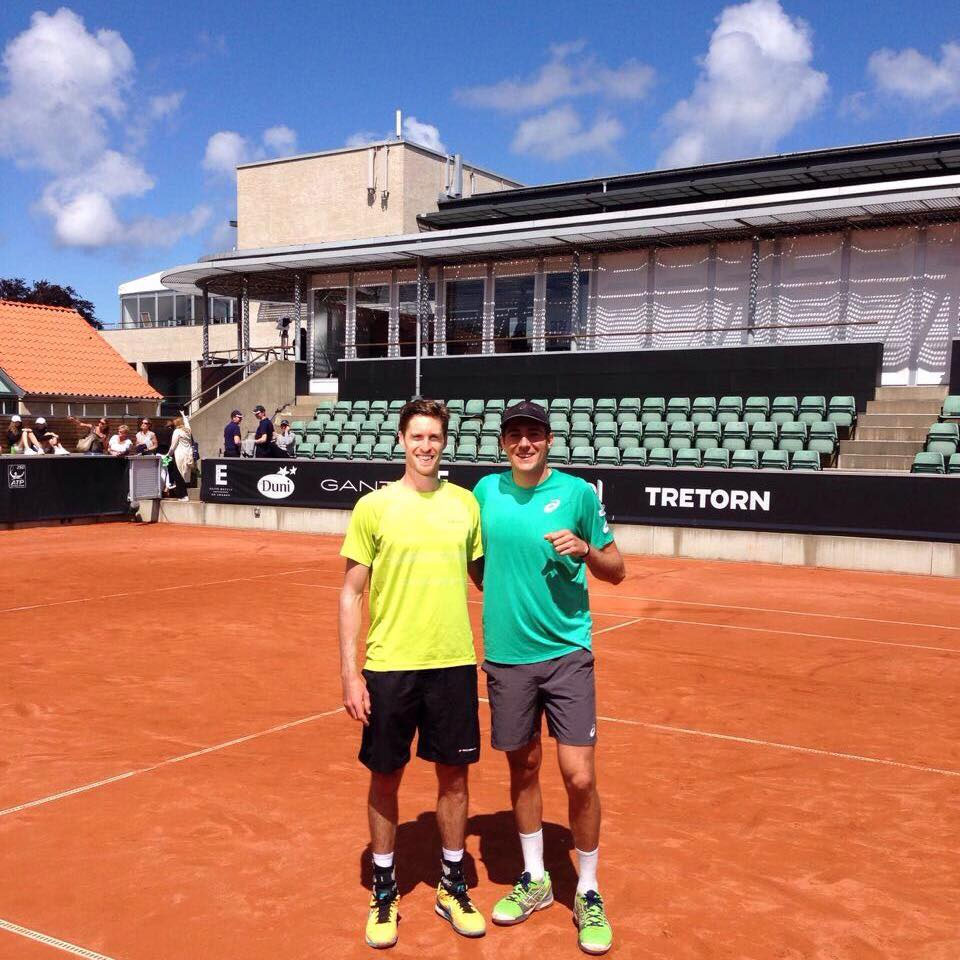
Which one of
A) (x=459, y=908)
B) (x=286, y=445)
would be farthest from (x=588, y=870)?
(x=286, y=445)

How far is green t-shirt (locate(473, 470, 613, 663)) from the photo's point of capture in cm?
383

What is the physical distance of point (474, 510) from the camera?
3918mm

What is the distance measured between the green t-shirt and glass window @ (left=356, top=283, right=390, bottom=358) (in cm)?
2477

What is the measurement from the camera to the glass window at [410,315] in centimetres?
2773

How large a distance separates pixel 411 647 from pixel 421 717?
0.30m

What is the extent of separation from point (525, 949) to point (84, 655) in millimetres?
6054

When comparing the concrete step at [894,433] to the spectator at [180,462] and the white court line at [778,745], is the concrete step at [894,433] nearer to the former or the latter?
the white court line at [778,745]

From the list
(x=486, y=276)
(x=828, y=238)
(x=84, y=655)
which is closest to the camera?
(x=84, y=655)

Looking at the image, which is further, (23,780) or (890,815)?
(23,780)

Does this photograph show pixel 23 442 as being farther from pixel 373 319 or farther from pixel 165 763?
pixel 165 763

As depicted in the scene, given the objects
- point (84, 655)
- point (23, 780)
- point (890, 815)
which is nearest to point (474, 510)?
point (890, 815)

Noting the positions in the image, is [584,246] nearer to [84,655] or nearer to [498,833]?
[84,655]

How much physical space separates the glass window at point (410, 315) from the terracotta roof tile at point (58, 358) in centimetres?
858

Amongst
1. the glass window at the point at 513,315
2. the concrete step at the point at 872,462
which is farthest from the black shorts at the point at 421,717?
the glass window at the point at 513,315
